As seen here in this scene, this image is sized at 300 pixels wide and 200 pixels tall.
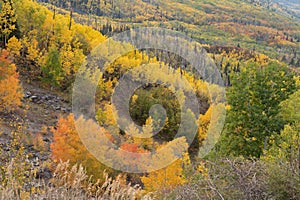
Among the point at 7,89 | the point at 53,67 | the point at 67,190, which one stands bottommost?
the point at 53,67

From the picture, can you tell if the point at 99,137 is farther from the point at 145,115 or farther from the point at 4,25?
the point at 4,25

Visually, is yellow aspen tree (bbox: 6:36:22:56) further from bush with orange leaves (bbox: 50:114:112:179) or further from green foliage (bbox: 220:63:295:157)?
green foliage (bbox: 220:63:295:157)

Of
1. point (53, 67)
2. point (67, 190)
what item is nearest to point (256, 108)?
point (67, 190)

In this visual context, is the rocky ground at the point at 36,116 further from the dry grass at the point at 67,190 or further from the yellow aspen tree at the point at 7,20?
the dry grass at the point at 67,190

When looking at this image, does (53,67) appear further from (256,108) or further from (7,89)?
(256,108)

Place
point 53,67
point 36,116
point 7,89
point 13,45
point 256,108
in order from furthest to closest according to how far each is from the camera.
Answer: point 53,67 → point 13,45 → point 36,116 → point 7,89 → point 256,108

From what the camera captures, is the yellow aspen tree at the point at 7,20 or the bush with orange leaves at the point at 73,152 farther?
the yellow aspen tree at the point at 7,20

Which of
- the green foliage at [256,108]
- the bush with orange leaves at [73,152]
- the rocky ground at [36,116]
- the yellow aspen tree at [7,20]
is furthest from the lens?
the yellow aspen tree at [7,20]

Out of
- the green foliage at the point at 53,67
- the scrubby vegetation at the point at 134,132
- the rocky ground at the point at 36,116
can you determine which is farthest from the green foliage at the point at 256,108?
the green foliage at the point at 53,67

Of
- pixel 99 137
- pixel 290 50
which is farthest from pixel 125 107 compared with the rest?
pixel 290 50

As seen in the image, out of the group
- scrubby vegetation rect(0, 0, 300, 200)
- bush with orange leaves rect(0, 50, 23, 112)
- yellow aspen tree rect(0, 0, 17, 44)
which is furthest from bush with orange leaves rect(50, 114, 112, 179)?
yellow aspen tree rect(0, 0, 17, 44)

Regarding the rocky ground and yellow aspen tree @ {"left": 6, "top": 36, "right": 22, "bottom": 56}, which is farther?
yellow aspen tree @ {"left": 6, "top": 36, "right": 22, "bottom": 56}
